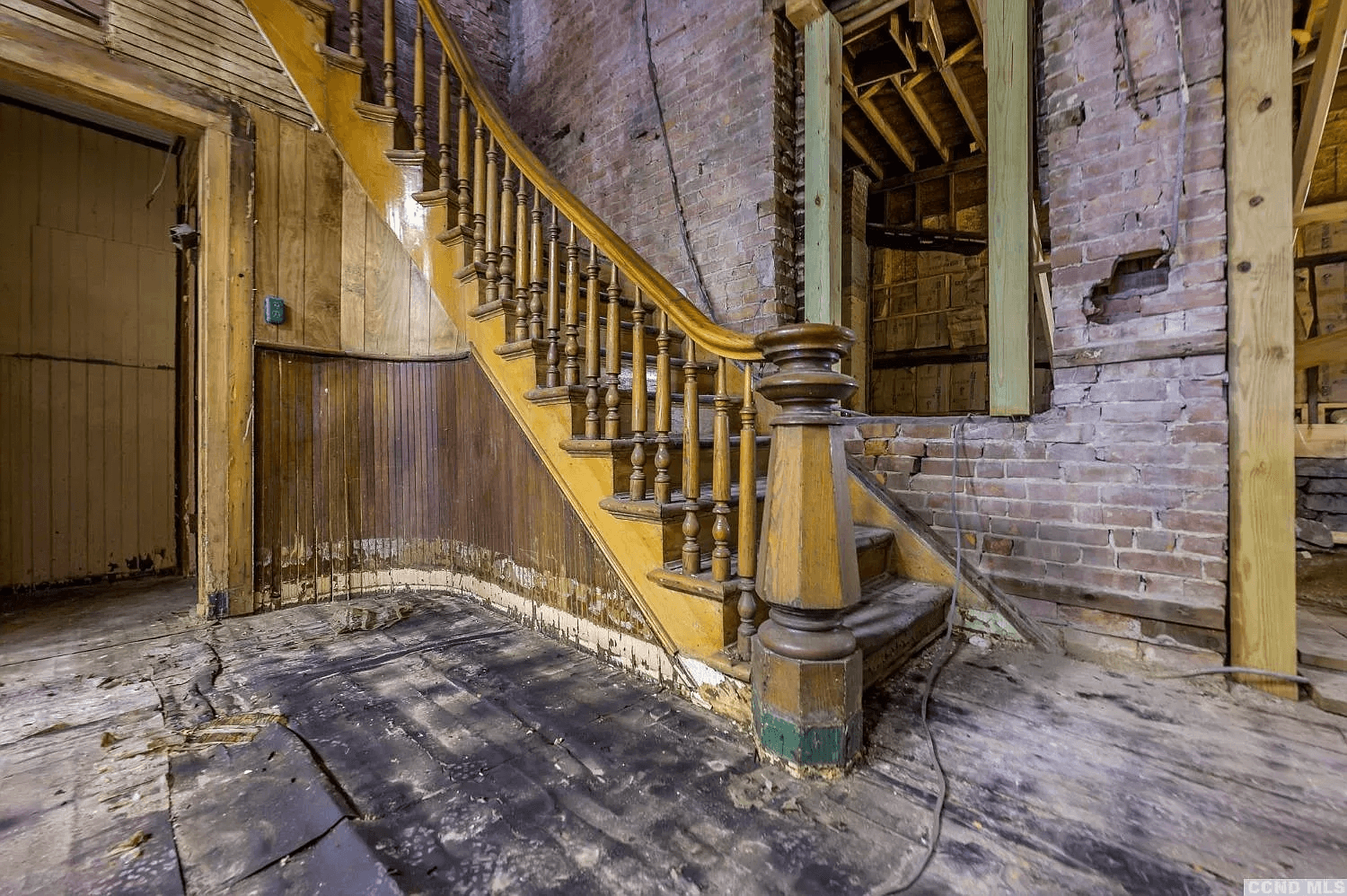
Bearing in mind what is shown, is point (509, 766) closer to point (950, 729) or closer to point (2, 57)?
point (950, 729)

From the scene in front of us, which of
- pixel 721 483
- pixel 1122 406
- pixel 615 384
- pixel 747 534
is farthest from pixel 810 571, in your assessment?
pixel 1122 406

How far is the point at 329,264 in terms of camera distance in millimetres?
2514

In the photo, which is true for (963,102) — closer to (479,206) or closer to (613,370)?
A: (479,206)

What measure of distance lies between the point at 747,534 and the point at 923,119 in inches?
197

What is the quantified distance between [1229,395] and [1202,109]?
0.89 m

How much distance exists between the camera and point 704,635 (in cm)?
151

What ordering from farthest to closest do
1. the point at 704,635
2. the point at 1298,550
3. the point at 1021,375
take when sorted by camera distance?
the point at 1298,550, the point at 1021,375, the point at 704,635

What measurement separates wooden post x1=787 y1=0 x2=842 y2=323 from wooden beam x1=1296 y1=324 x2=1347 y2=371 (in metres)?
2.73

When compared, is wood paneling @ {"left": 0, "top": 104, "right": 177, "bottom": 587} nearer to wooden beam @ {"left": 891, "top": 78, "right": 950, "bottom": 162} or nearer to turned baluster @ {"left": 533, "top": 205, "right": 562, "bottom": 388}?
turned baluster @ {"left": 533, "top": 205, "right": 562, "bottom": 388}

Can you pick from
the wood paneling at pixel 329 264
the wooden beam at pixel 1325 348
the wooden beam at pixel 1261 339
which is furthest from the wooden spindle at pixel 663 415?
the wooden beam at pixel 1325 348

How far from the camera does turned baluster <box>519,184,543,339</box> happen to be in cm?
202

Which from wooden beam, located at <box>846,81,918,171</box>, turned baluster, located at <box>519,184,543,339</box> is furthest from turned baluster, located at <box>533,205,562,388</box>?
wooden beam, located at <box>846,81,918,171</box>

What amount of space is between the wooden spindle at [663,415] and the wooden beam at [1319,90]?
1892 millimetres

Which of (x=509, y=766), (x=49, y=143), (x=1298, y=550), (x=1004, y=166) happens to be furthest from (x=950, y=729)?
(x=49, y=143)
